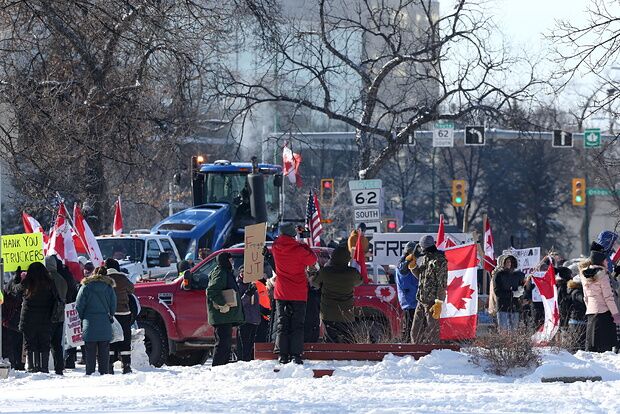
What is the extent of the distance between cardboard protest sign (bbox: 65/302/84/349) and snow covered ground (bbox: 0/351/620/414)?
1417 mm

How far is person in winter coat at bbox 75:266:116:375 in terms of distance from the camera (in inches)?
690

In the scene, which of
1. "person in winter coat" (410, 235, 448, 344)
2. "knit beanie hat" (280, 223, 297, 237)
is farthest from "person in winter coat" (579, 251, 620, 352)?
"knit beanie hat" (280, 223, 297, 237)

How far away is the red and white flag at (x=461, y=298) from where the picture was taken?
17812mm

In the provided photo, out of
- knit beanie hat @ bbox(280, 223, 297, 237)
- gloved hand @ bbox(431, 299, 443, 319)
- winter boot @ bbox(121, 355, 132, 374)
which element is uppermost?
knit beanie hat @ bbox(280, 223, 297, 237)

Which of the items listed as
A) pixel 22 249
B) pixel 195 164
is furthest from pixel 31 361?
pixel 195 164

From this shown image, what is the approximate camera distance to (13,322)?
19.1 metres

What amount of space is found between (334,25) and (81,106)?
426 inches

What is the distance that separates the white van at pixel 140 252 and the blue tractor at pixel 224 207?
2.04 m

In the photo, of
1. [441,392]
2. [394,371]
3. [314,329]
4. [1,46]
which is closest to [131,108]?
[1,46]

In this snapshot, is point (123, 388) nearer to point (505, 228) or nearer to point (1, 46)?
point (1, 46)

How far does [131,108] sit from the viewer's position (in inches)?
895

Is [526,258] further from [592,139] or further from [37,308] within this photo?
[592,139]

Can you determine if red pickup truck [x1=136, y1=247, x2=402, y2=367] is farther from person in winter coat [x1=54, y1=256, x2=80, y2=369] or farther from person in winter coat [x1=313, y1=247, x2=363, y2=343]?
person in winter coat [x1=313, y1=247, x2=363, y2=343]

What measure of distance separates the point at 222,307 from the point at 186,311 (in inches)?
92.5
